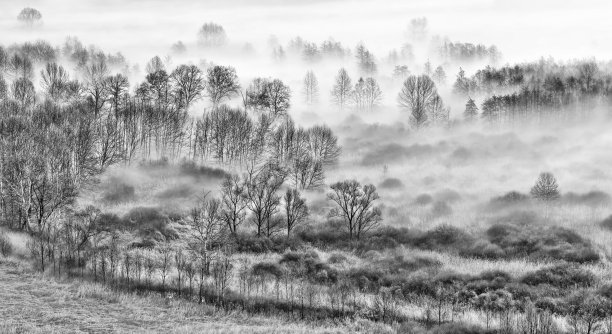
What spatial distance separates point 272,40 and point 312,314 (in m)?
170

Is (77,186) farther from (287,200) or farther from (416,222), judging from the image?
(416,222)

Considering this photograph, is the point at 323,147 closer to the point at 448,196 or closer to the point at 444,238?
the point at 448,196

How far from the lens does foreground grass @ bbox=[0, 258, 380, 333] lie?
3091 cm

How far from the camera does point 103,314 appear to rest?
33500 millimetres

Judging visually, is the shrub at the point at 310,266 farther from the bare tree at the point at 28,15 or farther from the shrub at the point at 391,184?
the bare tree at the point at 28,15

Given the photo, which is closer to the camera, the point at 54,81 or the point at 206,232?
the point at 206,232

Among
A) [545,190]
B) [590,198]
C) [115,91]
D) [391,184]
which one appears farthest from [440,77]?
[115,91]

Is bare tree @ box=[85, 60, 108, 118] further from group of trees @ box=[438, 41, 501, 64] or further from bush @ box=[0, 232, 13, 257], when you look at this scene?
group of trees @ box=[438, 41, 501, 64]

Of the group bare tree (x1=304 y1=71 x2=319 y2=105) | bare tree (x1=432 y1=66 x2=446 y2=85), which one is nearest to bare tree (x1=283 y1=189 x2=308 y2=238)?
bare tree (x1=304 y1=71 x2=319 y2=105)

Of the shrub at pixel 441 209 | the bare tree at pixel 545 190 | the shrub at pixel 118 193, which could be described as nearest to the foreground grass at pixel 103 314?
the shrub at pixel 118 193

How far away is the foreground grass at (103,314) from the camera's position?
30.9 metres

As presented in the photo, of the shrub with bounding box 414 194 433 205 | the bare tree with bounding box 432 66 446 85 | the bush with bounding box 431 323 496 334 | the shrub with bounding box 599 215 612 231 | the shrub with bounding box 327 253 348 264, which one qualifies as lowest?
the bush with bounding box 431 323 496 334

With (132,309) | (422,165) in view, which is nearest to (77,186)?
(132,309)

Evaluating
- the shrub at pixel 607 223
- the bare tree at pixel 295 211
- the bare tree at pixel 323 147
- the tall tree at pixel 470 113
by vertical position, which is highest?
the tall tree at pixel 470 113
